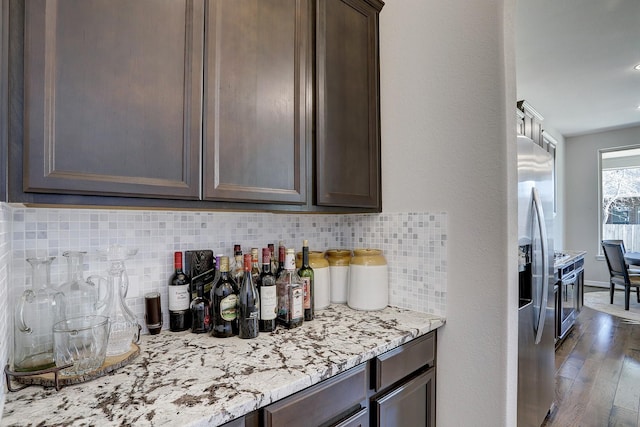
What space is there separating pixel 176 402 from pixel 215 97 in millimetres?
915

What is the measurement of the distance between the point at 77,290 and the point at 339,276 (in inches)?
44.9

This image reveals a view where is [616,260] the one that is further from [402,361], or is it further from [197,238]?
[197,238]

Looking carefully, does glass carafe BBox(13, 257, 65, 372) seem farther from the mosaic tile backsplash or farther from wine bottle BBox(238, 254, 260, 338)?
wine bottle BBox(238, 254, 260, 338)

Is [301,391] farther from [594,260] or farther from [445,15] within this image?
[594,260]

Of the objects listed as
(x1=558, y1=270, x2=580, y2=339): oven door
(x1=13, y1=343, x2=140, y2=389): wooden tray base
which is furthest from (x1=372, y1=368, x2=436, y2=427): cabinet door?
(x1=558, y1=270, x2=580, y2=339): oven door

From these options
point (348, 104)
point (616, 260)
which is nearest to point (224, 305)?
point (348, 104)

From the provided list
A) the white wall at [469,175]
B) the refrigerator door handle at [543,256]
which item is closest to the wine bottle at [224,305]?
the white wall at [469,175]

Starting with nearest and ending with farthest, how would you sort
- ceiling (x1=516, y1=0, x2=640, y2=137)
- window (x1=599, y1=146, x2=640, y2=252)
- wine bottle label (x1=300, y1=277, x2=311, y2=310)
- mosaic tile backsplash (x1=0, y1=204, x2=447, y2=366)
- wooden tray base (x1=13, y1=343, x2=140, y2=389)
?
wooden tray base (x1=13, y1=343, x2=140, y2=389), mosaic tile backsplash (x1=0, y1=204, x2=447, y2=366), wine bottle label (x1=300, y1=277, x2=311, y2=310), ceiling (x1=516, y1=0, x2=640, y2=137), window (x1=599, y1=146, x2=640, y2=252)

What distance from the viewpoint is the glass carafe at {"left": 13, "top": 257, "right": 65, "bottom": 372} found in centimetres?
93

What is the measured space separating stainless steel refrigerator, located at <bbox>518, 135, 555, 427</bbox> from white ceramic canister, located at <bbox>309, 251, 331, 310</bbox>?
0.95 m

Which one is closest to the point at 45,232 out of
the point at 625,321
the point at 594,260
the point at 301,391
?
the point at 301,391

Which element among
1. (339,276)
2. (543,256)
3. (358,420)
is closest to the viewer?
(358,420)

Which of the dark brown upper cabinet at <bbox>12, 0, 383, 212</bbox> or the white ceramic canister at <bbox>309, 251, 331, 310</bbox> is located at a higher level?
the dark brown upper cabinet at <bbox>12, 0, 383, 212</bbox>

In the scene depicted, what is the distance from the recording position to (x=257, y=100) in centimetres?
119
